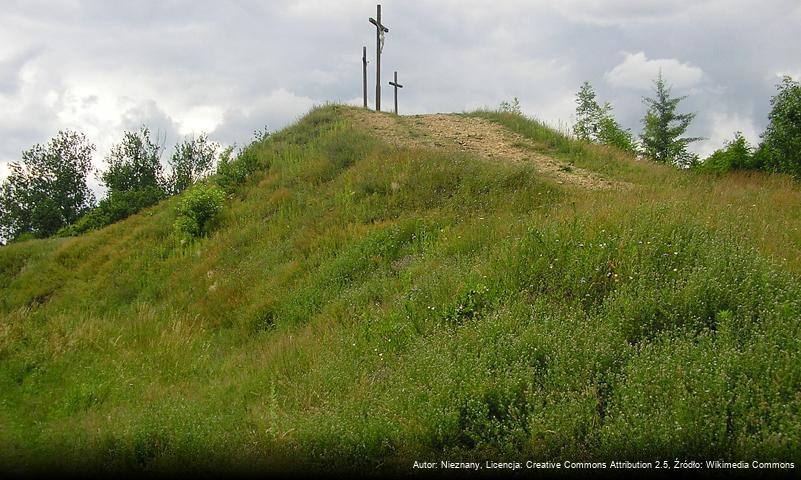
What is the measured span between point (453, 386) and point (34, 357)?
5977 mm

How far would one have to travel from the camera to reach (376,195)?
10.7 meters

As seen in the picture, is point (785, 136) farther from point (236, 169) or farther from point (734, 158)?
point (236, 169)

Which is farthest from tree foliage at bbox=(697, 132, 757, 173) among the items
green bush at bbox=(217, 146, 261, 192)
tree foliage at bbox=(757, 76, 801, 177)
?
green bush at bbox=(217, 146, 261, 192)

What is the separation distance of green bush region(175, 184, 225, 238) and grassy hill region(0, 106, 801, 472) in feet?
9.15

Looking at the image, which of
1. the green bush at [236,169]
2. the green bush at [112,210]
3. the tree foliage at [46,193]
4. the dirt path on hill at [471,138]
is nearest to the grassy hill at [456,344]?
the dirt path on hill at [471,138]

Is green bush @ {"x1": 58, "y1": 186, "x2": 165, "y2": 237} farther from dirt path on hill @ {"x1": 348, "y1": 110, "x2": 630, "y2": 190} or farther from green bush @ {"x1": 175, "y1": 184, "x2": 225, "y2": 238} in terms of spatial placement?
dirt path on hill @ {"x1": 348, "y1": 110, "x2": 630, "y2": 190}

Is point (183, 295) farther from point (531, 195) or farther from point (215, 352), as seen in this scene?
point (531, 195)

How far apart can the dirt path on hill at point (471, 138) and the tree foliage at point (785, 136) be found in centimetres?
624

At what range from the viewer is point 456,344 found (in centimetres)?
447

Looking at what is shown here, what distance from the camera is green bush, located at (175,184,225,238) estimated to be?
12.7 meters

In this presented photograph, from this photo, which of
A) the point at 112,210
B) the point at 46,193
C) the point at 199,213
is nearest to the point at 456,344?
the point at 199,213

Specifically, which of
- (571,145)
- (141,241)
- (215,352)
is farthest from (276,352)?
(571,145)

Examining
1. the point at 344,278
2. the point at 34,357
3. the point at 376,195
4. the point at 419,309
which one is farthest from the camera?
the point at 376,195

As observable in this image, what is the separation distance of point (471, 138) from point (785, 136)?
8.40 metres
